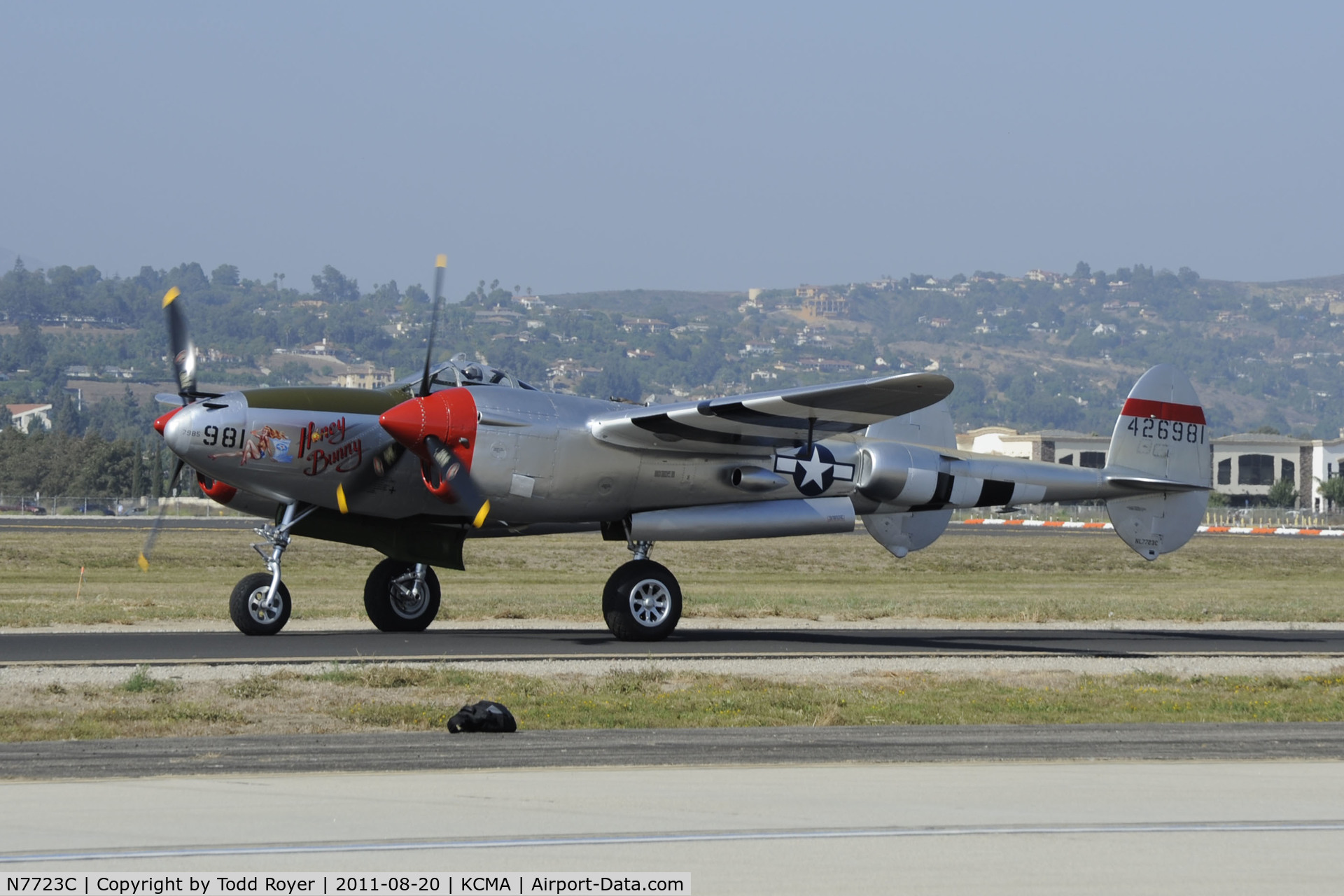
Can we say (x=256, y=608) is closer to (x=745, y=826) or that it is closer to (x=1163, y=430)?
(x=745, y=826)

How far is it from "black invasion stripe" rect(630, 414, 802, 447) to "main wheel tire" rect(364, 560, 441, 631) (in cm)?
434

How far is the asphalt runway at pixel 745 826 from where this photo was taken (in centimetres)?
724

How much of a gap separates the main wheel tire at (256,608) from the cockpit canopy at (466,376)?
3676 mm

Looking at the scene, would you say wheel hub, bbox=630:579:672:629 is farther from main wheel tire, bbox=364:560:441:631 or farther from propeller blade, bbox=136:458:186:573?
propeller blade, bbox=136:458:186:573

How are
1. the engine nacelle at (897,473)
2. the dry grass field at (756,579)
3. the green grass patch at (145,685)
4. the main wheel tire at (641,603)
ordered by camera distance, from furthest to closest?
1. the dry grass field at (756,579)
2. the engine nacelle at (897,473)
3. the main wheel tire at (641,603)
4. the green grass patch at (145,685)

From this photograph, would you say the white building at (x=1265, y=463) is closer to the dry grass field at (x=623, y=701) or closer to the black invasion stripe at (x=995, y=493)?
the black invasion stripe at (x=995, y=493)

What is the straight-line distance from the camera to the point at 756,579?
43.5 metres

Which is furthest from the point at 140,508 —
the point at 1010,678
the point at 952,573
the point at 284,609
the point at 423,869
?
the point at 423,869

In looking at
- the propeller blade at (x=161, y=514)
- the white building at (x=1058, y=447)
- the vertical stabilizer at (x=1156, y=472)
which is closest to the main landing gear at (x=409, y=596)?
the propeller blade at (x=161, y=514)

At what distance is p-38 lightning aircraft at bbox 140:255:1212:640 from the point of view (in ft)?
67.6

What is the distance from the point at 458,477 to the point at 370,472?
1.58 m

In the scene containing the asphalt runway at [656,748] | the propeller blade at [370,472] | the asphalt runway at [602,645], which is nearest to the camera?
the asphalt runway at [656,748]

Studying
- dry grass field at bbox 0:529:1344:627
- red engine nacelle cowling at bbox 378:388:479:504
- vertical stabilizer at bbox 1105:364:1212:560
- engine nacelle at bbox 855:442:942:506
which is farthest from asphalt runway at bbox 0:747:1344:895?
vertical stabilizer at bbox 1105:364:1212:560

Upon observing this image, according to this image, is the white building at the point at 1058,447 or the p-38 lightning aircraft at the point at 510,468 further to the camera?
the white building at the point at 1058,447
